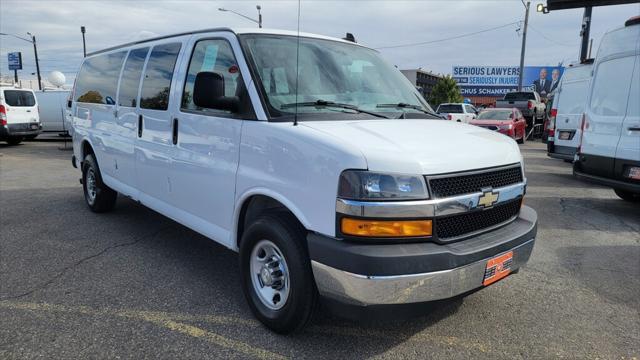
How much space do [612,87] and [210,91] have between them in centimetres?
617

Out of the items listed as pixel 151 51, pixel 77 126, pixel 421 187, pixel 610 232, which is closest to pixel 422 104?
pixel 421 187

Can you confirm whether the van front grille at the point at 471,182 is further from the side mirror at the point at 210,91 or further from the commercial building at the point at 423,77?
the commercial building at the point at 423,77

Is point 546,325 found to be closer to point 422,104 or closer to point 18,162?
point 422,104

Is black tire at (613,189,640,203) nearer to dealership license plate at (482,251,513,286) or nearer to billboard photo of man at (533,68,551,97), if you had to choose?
dealership license plate at (482,251,513,286)

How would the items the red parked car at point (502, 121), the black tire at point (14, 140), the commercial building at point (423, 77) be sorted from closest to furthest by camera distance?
the black tire at point (14, 140)
the red parked car at point (502, 121)
the commercial building at point (423, 77)

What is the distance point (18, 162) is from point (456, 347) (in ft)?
43.9

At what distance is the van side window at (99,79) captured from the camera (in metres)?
5.54

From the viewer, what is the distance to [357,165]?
2.53 m

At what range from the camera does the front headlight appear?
2527 mm

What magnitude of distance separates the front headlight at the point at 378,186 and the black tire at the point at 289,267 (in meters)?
0.51

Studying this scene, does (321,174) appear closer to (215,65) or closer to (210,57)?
(215,65)

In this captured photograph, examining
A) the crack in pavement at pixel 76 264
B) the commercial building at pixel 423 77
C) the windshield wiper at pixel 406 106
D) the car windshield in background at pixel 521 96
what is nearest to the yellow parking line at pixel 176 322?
the crack in pavement at pixel 76 264

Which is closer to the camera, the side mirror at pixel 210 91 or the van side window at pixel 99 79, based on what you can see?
the side mirror at pixel 210 91

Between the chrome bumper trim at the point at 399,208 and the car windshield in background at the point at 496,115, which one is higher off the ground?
the car windshield in background at the point at 496,115
